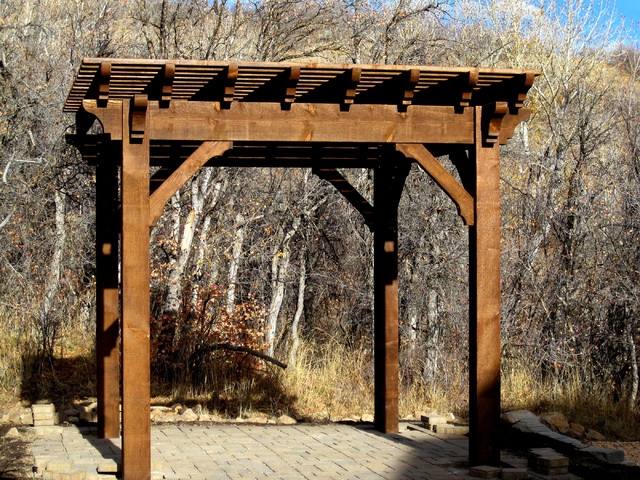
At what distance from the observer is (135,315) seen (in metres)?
5.89

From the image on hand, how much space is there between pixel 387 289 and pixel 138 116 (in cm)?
348

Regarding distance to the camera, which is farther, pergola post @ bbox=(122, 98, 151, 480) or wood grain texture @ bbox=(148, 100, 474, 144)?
wood grain texture @ bbox=(148, 100, 474, 144)

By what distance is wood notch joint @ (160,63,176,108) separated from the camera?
561cm

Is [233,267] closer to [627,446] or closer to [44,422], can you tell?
[44,422]

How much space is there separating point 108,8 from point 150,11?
765 millimetres

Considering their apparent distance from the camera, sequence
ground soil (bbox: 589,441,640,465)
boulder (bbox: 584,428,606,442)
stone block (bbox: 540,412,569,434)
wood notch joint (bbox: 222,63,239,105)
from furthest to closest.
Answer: boulder (bbox: 584,428,606,442) → stone block (bbox: 540,412,569,434) → ground soil (bbox: 589,441,640,465) → wood notch joint (bbox: 222,63,239,105)

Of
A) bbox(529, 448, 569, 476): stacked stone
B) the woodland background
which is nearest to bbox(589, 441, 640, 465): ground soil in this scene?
the woodland background

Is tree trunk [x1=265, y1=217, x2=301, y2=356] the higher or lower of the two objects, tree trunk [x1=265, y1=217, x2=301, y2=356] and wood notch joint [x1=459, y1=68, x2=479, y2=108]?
the lower

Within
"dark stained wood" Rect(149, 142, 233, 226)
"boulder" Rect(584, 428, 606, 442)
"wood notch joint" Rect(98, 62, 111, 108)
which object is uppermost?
"wood notch joint" Rect(98, 62, 111, 108)

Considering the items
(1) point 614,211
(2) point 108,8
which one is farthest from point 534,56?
(2) point 108,8

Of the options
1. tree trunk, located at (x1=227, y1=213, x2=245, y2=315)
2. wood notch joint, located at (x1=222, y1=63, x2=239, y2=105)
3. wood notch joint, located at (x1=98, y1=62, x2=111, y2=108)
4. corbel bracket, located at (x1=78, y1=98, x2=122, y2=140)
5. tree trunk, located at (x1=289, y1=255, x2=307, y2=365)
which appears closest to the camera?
wood notch joint, located at (x1=98, y1=62, x2=111, y2=108)

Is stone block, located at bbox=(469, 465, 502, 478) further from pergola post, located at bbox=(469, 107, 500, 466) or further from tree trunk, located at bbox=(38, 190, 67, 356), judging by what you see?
tree trunk, located at bbox=(38, 190, 67, 356)

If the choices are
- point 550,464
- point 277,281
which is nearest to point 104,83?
point 550,464

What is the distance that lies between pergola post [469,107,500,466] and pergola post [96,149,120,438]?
3551 millimetres
